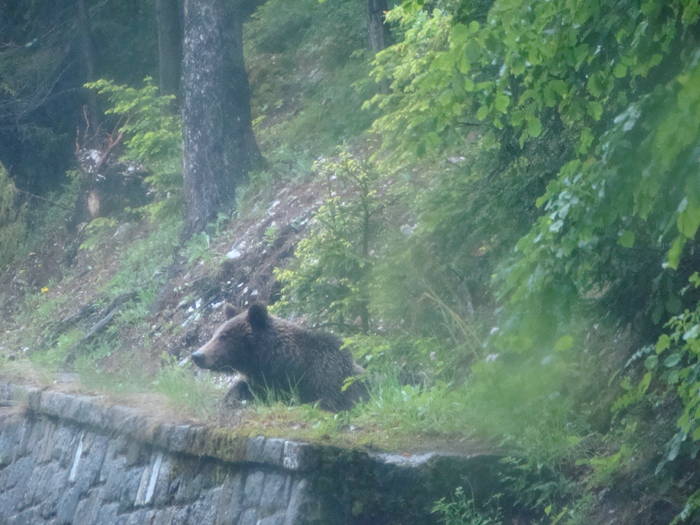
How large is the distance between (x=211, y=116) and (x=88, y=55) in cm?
769

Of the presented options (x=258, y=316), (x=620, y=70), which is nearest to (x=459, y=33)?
(x=620, y=70)

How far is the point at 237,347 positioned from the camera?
8.75 metres

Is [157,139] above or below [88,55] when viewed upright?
below

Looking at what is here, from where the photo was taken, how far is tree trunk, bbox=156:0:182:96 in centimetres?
1939

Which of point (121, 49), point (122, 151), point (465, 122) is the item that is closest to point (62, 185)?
point (122, 151)

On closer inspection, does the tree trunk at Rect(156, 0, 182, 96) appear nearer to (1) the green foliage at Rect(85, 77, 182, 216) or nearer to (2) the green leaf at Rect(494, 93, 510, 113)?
(1) the green foliage at Rect(85, 77, 182, 216)

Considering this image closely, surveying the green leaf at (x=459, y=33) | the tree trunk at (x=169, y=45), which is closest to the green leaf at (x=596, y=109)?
the green leaf at (x=459, y=33)

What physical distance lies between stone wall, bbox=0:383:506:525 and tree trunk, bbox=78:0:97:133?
1218 cm

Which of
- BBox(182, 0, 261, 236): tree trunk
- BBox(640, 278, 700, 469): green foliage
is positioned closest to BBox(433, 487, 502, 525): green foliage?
BBox(640, 278, 700, 469): green foliage

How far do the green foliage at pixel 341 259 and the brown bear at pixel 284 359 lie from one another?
564mm

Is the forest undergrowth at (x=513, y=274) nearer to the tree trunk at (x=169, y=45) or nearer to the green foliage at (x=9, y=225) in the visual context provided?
the tree trunk at (x=169, y=45)

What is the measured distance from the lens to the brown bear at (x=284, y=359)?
830 cm

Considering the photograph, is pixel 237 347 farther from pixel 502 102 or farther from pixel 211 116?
pixel 211 116

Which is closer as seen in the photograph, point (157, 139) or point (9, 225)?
point (157, 139)
